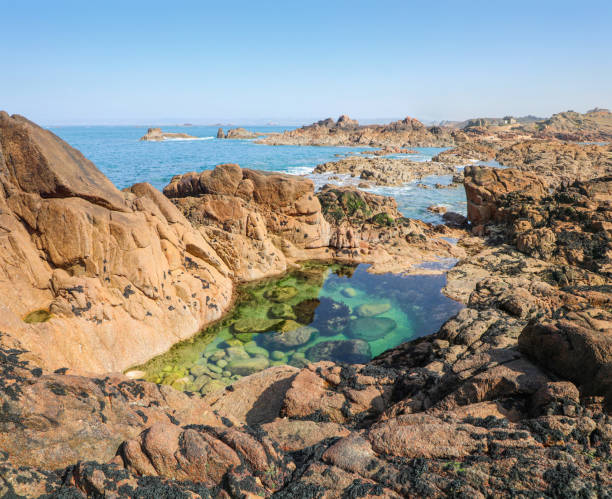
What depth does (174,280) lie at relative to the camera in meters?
14.2

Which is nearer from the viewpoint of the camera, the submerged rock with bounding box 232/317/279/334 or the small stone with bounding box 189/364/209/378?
the small stone with bounding box 189/364/209/378

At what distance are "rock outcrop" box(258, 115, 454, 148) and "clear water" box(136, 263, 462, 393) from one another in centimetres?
11687

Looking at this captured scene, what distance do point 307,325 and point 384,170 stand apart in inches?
2038

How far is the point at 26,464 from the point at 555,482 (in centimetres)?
694

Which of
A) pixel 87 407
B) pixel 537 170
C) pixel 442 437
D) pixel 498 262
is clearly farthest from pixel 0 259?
pixel 537 170

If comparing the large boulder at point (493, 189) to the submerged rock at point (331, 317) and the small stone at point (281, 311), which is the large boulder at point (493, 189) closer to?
the submerged rock at point (331, 317)

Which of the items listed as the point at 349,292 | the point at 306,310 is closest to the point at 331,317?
the point at 306,310

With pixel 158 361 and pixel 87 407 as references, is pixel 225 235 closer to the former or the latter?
pixel 158 361

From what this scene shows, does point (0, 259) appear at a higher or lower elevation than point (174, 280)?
higher

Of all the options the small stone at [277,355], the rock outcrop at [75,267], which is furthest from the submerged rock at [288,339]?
the rock outcrop at [75,267]

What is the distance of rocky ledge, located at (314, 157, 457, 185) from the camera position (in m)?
56.9

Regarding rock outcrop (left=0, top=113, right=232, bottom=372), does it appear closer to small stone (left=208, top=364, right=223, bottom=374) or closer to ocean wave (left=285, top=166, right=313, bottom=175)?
small stone (left=208, top=364, right=223, bottom=374)

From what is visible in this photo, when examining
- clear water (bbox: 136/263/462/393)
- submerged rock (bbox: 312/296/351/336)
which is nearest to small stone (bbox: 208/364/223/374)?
clear water (bbox: 136/263/462/393)

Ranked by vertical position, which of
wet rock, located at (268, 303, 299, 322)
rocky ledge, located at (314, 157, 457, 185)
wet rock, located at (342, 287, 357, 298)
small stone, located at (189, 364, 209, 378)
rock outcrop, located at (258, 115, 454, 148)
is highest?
rock outcrop, located at (258, 115, 454, 148)
